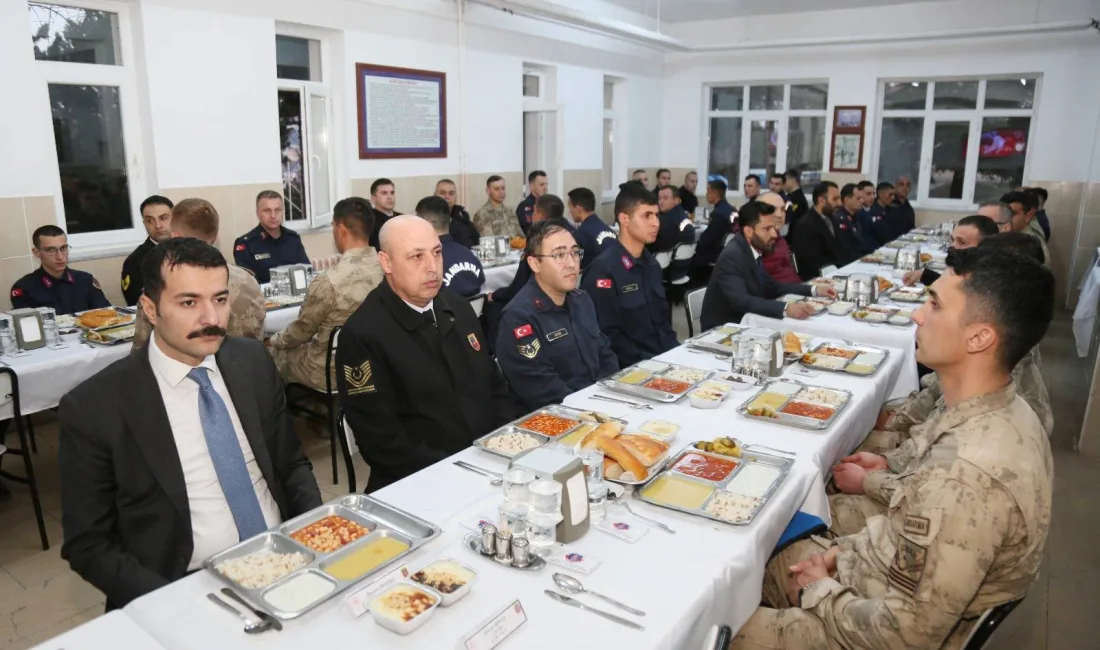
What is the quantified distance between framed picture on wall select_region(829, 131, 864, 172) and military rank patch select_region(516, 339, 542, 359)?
9.09 meters

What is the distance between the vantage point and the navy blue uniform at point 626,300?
3727mm

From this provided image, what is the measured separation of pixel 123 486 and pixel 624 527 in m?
1.22

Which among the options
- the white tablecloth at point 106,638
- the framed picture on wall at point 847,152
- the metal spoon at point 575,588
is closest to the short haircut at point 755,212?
the metal spoon at point 575,588

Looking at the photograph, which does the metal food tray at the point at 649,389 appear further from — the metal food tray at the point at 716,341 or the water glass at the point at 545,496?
the water glass at the point at 545,496

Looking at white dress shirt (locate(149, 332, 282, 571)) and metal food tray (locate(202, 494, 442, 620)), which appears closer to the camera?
metal food tray (locate(202, 494, 442, 620))

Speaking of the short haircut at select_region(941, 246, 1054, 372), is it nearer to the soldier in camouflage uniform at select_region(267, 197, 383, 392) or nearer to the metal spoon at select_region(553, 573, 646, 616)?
the metal spoon at select_region(553, 573, 646, 616)

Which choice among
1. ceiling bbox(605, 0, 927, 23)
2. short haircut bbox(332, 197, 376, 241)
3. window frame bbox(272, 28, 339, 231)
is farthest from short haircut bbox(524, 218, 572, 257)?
ceiling bbox(605, 0, 927, 23)

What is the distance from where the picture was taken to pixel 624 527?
1735 mm

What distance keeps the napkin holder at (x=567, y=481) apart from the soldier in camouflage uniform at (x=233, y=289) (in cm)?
222

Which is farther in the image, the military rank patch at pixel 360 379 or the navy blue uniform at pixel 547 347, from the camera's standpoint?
the navy blue uniform at pixel 547 347

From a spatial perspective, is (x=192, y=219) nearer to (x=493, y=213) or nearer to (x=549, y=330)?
(x=549, y=330)

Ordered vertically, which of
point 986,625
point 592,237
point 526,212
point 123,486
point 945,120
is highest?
point 945,120

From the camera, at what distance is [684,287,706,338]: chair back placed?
14.0ft

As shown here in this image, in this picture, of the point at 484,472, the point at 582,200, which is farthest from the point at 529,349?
the point at 582,200
